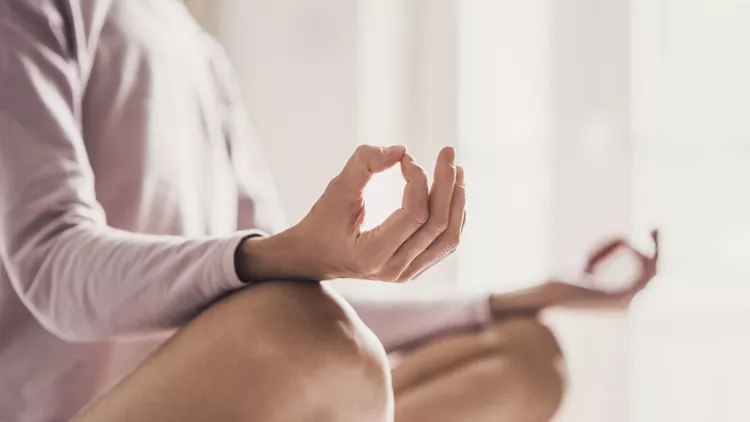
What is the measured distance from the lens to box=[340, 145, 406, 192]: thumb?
1.56 ft

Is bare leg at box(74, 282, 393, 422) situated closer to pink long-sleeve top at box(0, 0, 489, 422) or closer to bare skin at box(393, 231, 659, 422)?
pink long-sleeve top at box(0, 0, 489, 422)

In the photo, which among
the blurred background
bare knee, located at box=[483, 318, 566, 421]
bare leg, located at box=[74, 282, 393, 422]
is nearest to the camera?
bare leg, located at box=[74, 282, 393, 422]

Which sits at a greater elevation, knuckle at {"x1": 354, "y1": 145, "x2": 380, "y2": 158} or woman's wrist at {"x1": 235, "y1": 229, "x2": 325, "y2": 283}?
knuckle at {"x1": 354, "y1": 145, "x2": 380, "y2": 158}

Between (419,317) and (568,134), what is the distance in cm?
52

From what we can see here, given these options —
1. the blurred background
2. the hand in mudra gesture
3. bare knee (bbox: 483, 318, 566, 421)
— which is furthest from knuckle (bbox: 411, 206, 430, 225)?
the blurred background

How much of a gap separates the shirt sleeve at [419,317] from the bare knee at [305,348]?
275 millimetres

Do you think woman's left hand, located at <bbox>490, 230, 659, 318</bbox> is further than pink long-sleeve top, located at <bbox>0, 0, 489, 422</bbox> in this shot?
Yes

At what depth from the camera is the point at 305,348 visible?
0.47 meters

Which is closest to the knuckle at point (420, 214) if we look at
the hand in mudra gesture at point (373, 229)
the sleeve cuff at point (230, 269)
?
the hand in mudra gesture at point (373, 229)

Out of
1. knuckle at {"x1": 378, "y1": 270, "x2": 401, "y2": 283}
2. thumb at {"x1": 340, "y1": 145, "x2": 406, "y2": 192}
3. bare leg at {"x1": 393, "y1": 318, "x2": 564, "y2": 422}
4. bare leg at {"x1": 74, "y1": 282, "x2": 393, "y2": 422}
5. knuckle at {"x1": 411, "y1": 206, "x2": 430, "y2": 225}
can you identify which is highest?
thumb at {"x1": 340, "y1": 145, "x2": 406, "y2": 192}

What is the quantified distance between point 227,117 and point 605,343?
59 centimetres

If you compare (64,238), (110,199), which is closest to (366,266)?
(64,238)

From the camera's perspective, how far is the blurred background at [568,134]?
3.67 feet

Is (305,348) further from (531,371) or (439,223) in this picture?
(531,371)
